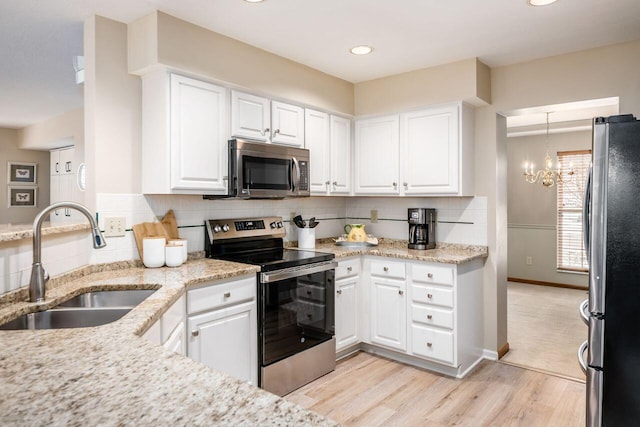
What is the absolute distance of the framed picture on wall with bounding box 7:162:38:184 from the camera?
6.36 meters

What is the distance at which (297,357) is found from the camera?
286 centimetres

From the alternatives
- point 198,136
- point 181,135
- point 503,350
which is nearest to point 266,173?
point 198,136

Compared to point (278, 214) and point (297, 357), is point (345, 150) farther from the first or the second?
point (297, 357)

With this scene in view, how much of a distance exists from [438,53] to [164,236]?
237 centimetres

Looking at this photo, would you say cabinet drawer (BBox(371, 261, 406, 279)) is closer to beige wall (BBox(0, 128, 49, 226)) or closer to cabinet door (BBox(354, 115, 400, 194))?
cabinet door (BBox(354, 115, 400, 194))

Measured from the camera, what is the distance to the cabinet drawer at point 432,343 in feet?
10.1

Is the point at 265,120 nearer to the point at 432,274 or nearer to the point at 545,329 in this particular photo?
the point at 432,274

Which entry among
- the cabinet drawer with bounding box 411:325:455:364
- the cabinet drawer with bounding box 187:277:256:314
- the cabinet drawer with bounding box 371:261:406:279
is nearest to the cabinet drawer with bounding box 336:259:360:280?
the cabinet drawer with bounding box 371:261:406:279

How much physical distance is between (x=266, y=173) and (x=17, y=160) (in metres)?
5.42

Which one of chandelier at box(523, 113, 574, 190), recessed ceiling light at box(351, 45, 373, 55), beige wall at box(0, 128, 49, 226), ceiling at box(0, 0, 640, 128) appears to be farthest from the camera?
beige wall at box(0, 128, 49, 226)

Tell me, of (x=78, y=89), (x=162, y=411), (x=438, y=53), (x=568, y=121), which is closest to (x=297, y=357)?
(x=162, y=411)

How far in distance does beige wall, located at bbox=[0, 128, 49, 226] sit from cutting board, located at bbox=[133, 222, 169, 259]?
5068 mm

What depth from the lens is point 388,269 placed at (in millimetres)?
3369

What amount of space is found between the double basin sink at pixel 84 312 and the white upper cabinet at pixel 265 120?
1285 mm
